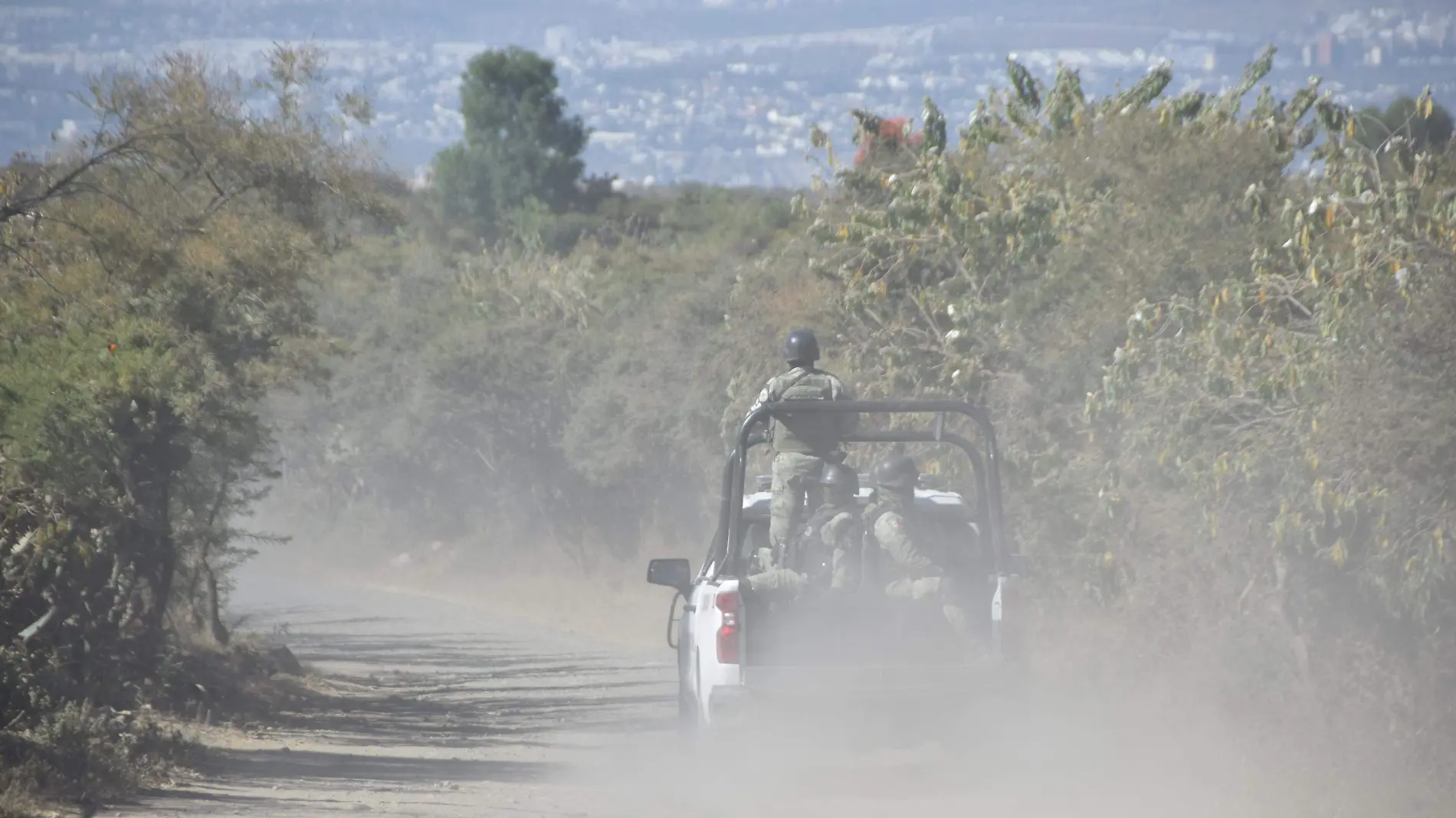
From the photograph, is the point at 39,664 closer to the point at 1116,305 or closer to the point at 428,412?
the point at 1116,305

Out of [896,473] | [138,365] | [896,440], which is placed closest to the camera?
[896,473]

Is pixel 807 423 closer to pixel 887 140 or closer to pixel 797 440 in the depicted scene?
pixel 797 440

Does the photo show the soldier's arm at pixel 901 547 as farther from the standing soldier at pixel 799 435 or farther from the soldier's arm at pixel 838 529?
the standing soldier at pixel 799 435

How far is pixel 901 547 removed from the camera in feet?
33.3

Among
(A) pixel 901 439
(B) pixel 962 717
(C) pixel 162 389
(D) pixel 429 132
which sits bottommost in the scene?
(B) pixel 962 717

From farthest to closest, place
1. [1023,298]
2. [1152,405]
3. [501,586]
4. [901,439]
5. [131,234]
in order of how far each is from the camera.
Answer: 1. [501,586]
2. [1023,298]
3. [131,234]
4. [1152,405]
5. [901,439]

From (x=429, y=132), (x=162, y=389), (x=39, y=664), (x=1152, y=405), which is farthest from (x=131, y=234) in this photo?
(x=429, y=132)

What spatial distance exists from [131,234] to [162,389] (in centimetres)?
158

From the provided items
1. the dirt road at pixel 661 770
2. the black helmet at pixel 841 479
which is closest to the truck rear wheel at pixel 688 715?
the dirt road at pixel 661 770

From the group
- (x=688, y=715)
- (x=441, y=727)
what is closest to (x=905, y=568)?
(x=688, y=715)

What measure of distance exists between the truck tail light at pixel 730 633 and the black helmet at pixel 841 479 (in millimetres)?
1073

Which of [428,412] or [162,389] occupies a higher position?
[428,412]

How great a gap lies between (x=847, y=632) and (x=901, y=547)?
58 centimetres

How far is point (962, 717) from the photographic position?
9.68 metres
